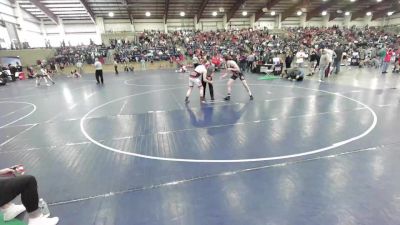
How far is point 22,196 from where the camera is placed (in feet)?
8.46

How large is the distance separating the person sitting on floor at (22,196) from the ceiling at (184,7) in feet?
90.6

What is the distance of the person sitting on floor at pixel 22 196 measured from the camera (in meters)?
2.46

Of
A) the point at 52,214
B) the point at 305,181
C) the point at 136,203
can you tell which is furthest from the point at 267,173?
the point at 52,214

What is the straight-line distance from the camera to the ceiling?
27453mm

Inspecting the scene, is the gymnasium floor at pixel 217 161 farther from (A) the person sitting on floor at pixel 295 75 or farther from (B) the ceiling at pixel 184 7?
(B) the ceiling at pixel 184 7

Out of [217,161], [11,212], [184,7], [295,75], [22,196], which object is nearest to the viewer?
[22,196]

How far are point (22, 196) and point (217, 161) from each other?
262cm

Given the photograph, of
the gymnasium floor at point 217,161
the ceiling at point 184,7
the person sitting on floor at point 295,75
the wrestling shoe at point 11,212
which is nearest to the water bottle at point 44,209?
the gymnasium floor at point 217,161

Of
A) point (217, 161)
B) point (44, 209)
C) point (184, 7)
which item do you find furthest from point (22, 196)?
point (184, 7)

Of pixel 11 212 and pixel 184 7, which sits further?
pixel 184 7

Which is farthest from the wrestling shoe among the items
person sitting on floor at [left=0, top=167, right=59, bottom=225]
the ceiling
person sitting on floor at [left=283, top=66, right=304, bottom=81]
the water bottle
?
the ceiling

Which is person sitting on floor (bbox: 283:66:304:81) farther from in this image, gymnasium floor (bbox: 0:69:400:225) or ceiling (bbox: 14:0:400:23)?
ceiling (bbox: 14:0:400:23)

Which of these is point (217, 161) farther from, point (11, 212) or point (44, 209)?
point (11, 212)

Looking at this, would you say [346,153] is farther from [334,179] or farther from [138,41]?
[138,41]
